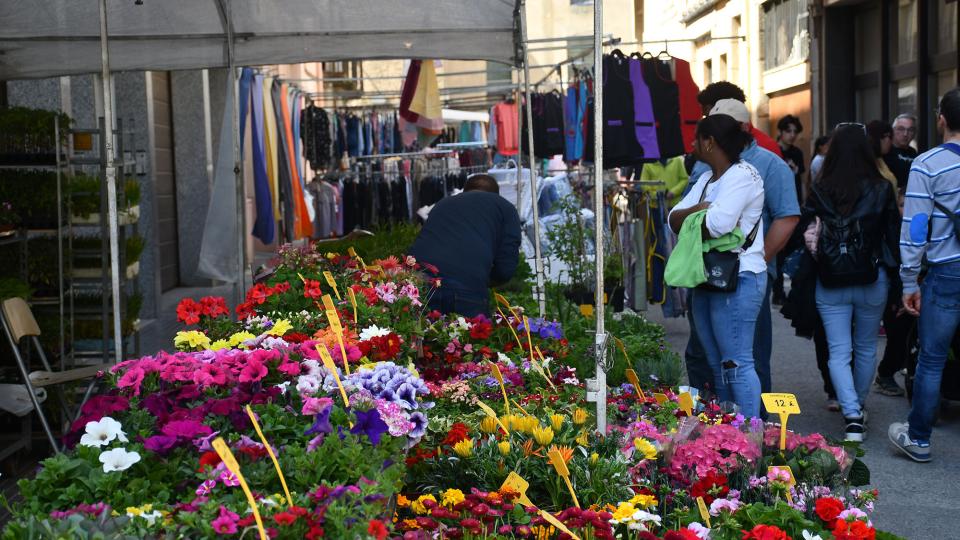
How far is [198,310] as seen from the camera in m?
4.20

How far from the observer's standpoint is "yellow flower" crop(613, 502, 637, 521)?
2943mm

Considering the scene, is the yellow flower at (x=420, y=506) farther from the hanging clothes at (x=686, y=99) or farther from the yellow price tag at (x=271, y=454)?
the hanging clothes at (x=686, y=99)

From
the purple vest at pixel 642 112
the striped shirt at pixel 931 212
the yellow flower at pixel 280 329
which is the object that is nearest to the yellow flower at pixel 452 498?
the yellow flower at pixel 280 329

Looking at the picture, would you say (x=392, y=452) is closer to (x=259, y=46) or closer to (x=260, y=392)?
(x=260, y=392)

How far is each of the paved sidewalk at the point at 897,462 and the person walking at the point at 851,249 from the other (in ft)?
1.09

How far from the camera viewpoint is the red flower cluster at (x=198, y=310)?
4.12m

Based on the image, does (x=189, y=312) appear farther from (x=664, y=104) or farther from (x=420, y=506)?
(x=664, y=104)

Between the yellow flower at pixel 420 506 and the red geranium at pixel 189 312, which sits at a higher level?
the red geranium at pixel 189 312

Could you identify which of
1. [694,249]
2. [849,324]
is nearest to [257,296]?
[694,249]

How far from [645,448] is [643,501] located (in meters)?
0.30

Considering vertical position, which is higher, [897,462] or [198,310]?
[198,310]

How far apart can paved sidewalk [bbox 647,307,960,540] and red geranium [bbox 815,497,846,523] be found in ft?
7.10

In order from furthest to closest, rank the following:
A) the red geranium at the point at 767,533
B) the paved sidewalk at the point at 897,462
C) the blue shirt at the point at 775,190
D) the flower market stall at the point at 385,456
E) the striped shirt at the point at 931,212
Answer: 1. the blue shirt at the point at 775,190
2. the striped shirt at the point at 931,212
3. the paved sidewalk at the point at 897,462
4. the red geranium at the point at 767,533
5. the flower market stall at the point at 385,456

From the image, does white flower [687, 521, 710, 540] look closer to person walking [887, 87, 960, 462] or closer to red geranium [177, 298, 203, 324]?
red geranium [177, 298, 203, 324]
